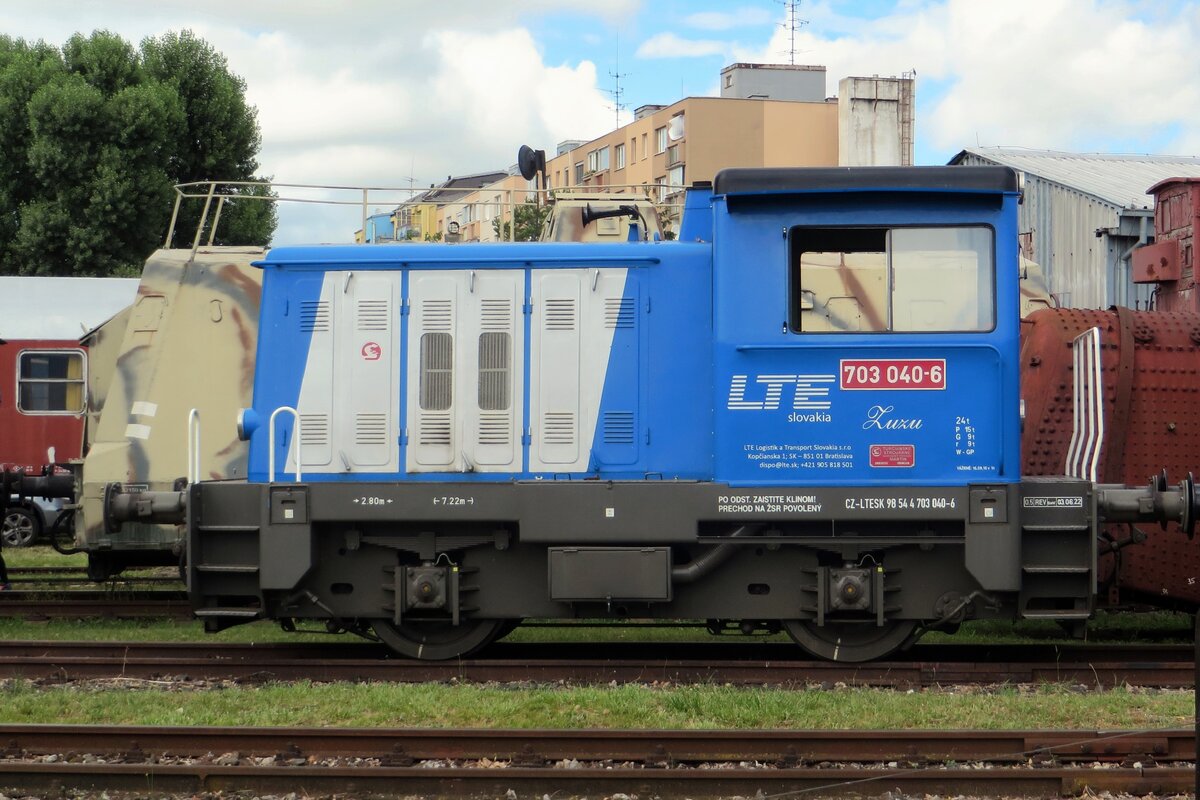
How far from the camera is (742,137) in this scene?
51.7 metres

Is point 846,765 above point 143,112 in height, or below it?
below

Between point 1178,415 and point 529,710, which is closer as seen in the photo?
point 529,710

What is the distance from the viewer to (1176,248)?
13820 millimetres

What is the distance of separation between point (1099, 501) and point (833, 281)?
7.98ft

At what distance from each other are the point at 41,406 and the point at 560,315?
522 inches

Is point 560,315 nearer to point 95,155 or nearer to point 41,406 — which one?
point 41,406

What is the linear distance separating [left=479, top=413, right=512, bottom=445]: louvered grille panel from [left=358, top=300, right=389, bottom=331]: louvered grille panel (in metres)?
1.05

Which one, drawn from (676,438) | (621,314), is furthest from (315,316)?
(676,438)

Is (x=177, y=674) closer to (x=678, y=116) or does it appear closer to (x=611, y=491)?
(x=611, y=491)

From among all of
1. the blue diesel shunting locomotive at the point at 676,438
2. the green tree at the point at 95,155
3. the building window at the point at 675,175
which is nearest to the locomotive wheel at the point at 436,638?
the blue diesel shunting locomotive at the point at 676,438

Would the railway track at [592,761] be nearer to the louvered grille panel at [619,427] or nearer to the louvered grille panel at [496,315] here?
the louvered grille panel at [619,427]

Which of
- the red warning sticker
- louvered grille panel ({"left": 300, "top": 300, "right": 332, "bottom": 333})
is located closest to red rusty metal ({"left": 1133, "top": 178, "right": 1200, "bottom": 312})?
the red warning sticker

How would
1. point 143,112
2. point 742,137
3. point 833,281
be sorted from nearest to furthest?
1. point 833,281
2. point 143,112
3. point 742,137

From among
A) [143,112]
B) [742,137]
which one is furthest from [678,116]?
[143,112]
